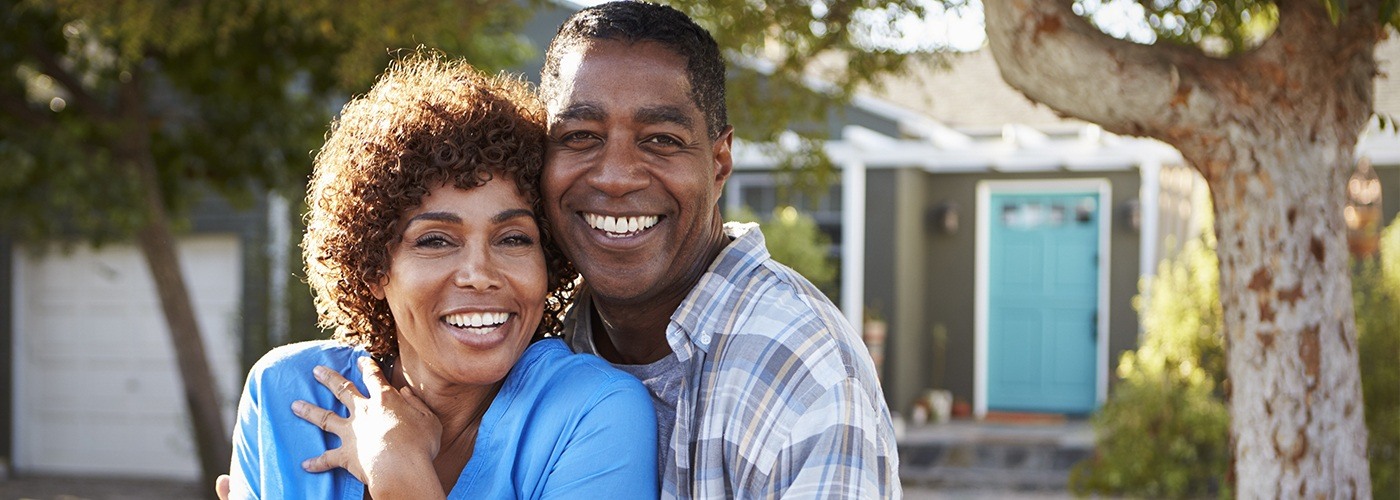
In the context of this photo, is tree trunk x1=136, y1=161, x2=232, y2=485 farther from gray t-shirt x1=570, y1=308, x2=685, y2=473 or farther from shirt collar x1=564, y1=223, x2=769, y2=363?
shirt collar x1=564, y1=223, x2=769, y2=363

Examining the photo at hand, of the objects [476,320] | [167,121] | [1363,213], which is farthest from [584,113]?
[1363,213]

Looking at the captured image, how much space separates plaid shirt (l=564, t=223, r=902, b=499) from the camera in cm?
215

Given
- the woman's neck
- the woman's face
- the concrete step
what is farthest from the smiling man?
the concrete step

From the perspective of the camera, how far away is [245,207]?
933 centimetres

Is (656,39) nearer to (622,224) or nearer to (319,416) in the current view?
(622,224)

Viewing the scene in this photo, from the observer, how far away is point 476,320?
2449 mm

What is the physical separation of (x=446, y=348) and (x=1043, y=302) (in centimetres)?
1140

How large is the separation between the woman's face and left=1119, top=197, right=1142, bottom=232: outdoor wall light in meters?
10.9

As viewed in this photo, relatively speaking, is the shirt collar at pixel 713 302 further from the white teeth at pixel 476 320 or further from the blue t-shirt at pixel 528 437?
the white teeth at pixel 476 320

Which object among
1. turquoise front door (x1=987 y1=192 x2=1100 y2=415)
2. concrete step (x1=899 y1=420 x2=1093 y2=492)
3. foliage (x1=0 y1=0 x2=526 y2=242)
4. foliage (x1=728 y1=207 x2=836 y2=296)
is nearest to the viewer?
foliage (x1=0 y1=0 x2=526 y2=242)

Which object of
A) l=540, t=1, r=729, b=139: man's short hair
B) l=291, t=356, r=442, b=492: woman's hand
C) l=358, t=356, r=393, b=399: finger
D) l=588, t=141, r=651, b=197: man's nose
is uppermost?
l=540, t=1, r=729, b=139: man's short hair

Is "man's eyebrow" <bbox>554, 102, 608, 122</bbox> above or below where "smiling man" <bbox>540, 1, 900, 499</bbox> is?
above

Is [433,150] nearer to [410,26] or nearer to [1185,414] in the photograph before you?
[410,26]

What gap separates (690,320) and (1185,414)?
5874mm
